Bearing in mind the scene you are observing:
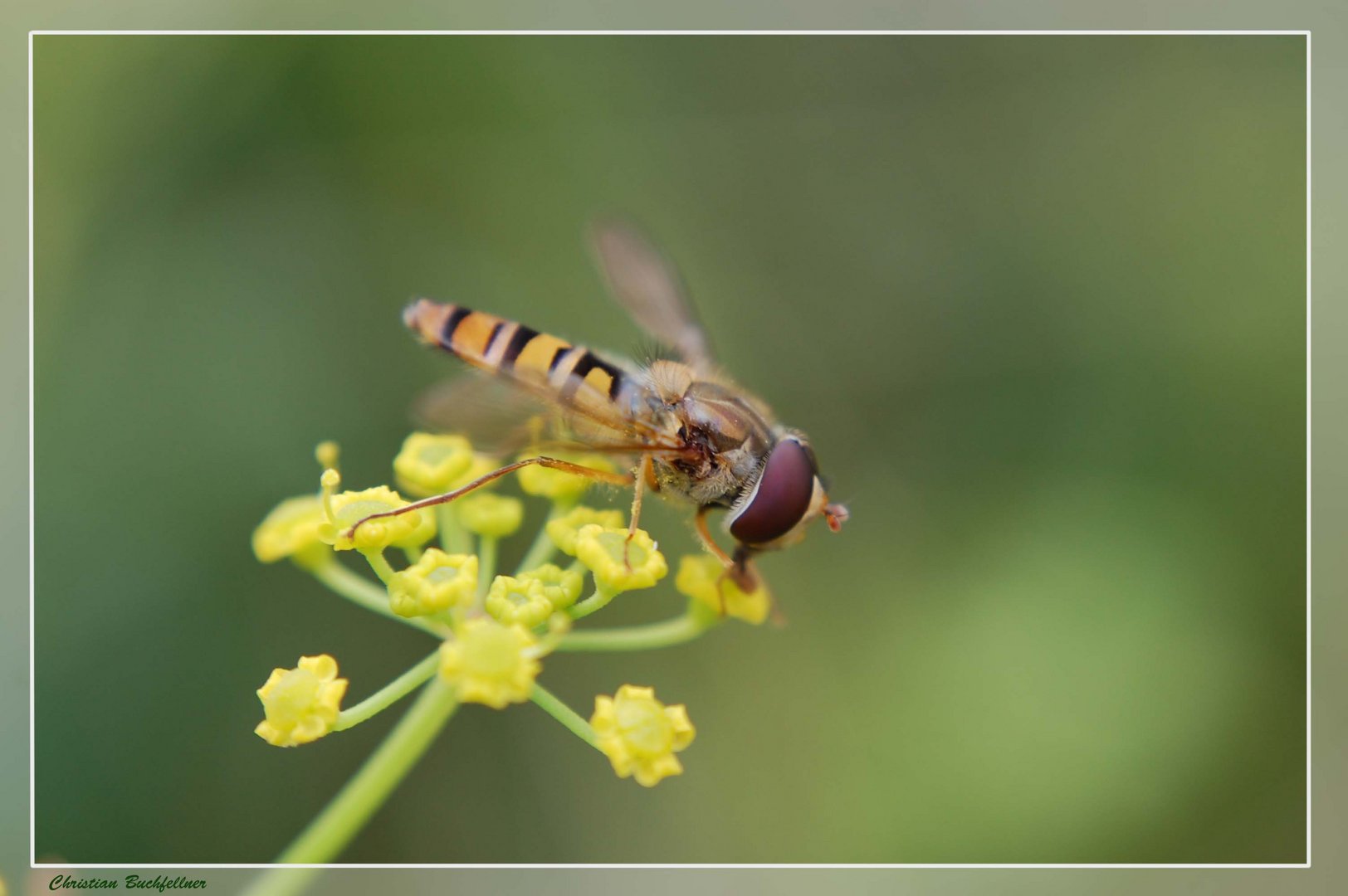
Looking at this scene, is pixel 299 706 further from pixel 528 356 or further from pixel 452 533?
pixel 528 356

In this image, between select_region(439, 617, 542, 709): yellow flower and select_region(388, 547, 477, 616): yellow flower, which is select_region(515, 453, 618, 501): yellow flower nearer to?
select_region(388, 547, 477, 616): yellow flower

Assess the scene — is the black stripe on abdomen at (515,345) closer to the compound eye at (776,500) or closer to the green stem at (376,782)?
the compound eye at (776,500)

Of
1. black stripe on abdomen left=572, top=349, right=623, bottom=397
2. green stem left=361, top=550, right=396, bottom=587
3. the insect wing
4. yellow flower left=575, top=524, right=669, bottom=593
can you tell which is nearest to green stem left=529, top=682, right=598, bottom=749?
yellow flower left=575, top=524, right=669, bottom=593

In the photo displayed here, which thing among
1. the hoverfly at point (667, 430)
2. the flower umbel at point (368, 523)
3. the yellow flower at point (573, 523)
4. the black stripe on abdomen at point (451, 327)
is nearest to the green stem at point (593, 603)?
the yellow flower at point (573, 523)

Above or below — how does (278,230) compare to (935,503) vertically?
above

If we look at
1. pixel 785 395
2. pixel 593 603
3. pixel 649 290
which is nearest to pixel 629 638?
pixel 593 603

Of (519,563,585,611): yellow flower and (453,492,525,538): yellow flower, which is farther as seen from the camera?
(453,492,525,538): yellow flower
